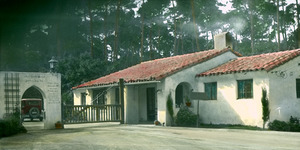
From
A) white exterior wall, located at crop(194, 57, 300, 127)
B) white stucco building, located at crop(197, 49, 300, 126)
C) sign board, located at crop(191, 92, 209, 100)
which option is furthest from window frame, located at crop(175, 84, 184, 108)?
sign board, located at crop(191, 92, 209, 100)

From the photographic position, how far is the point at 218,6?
54.4 metres

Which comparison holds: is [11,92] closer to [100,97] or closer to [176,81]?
[176,81]

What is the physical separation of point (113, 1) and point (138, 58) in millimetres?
13250

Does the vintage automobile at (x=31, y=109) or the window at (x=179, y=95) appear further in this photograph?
the vintage automobile at (x=31, y=109)

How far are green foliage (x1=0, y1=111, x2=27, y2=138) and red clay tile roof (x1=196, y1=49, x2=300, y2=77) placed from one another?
9.91 metres

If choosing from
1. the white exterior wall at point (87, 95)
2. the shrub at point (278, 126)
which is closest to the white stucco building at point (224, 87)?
the shrub at point (278, 126)

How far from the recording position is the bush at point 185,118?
20906 mm

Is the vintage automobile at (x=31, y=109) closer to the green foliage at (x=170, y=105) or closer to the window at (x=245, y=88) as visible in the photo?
the green foliage at (x=170, y=105)

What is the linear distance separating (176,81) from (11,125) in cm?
888

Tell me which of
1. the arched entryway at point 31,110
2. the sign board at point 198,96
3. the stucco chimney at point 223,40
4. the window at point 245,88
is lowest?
the arched entryway at point 31,110

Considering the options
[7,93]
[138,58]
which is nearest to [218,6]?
[138,58]

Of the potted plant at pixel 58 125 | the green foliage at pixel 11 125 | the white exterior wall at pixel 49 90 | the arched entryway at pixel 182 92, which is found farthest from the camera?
the arched entryway at pixel 182 92

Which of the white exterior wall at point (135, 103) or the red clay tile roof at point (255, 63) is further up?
the red clay tile roof at point (255, 63)

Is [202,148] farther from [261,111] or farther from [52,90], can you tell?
[52,90]
